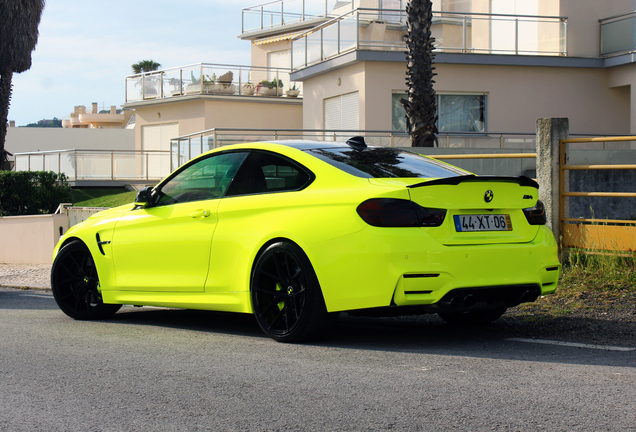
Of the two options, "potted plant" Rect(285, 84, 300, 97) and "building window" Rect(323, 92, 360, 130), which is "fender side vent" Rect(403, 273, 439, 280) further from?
"potted plant" Rect(285, 84, 300, 97)

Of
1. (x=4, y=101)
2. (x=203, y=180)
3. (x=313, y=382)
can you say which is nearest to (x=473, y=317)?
(x=313, y=382)

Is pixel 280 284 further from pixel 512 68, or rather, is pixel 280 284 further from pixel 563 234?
pixel 512 68

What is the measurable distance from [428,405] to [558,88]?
2108cm

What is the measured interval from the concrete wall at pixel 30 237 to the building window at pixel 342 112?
925 centimetres

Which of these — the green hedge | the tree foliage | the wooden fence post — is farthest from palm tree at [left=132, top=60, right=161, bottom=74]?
the wooden fence post

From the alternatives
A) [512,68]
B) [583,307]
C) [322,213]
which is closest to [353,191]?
[322,213]

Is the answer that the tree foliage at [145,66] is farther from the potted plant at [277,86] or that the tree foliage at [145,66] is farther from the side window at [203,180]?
the side window at [203,180]

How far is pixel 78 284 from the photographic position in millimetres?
7805

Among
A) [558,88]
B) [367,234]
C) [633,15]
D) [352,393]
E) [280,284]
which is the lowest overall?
[352,393]

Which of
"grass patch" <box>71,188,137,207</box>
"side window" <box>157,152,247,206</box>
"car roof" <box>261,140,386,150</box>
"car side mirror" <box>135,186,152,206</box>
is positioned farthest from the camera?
"grass patch" <box>71,188,137,207</box>

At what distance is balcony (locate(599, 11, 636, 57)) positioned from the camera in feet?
74.8

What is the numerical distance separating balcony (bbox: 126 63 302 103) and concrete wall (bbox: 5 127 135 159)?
22441 millimetres

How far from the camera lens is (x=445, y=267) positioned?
209 inches

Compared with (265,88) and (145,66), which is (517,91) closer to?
(265,88)
